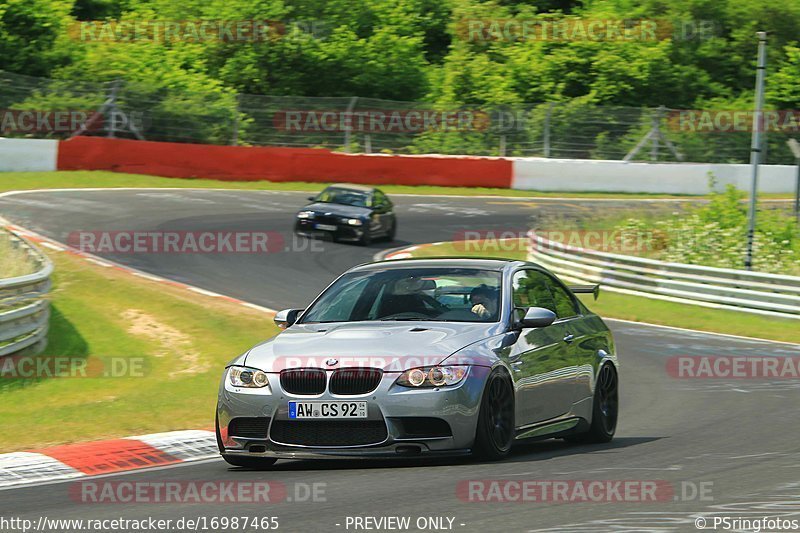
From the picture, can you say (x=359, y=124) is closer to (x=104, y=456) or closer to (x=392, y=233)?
(x=392, y=233)

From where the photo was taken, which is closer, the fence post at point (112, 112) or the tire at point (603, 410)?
the tire at point (603, 410)

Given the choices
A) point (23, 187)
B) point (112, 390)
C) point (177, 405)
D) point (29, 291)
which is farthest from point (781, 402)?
point (23, 187)

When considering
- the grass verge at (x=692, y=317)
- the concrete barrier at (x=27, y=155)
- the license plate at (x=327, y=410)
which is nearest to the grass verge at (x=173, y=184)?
the concrete barrier at (x=27, y=155)

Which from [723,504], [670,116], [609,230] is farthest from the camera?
[670,116]

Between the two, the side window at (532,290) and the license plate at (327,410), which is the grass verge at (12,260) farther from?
the license plate at (327,410)

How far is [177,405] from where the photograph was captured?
41.6 ft

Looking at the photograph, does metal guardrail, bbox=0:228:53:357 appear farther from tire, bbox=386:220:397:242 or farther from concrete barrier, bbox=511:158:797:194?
concrete barrier, bbox=511:158:797:194

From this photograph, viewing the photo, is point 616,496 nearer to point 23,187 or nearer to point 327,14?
point 23,187

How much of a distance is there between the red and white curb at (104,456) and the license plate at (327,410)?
64.2 inches

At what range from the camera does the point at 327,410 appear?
803cm

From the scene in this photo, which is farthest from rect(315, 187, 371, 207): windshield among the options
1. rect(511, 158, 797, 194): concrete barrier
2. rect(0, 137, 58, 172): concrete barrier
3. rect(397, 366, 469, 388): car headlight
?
rect(397, 366, 469, 388): car headlight

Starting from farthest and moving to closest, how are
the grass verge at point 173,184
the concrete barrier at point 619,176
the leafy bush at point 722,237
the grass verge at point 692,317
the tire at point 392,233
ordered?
the concrete barrier at point 619,176
the grass verge at point 173,184
the tire at point 392,233
the leafy bush at point 722,237
the grass verge at point 692,317

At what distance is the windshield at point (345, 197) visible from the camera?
2953 centimetres

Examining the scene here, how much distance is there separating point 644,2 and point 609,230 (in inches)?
1208
